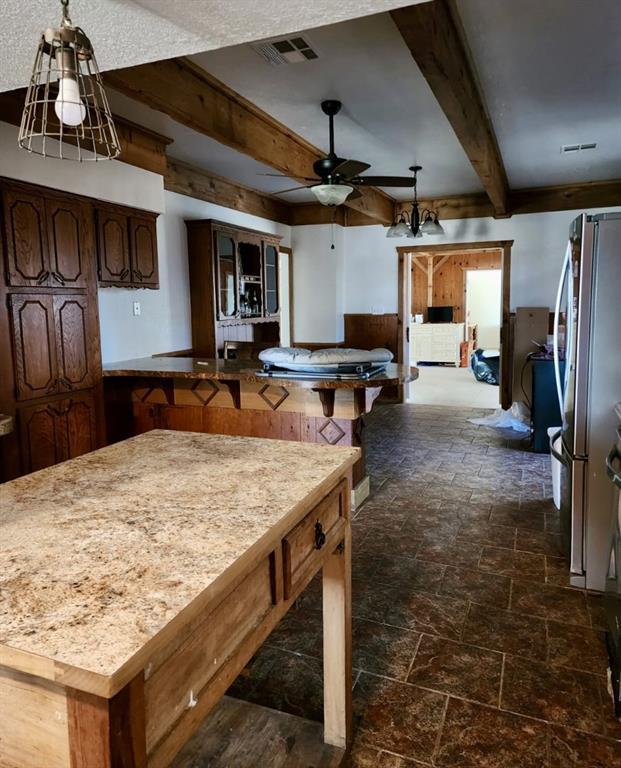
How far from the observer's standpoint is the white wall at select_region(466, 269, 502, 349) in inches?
498

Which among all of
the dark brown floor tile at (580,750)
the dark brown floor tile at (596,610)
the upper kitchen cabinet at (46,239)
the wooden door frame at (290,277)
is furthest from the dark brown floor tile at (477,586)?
the wooden door frame at (290,277)

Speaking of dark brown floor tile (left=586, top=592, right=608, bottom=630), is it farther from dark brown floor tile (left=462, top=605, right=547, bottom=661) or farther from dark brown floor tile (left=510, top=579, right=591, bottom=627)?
dark brown floor tile (left=462, top=605, right=547, bottom=661)

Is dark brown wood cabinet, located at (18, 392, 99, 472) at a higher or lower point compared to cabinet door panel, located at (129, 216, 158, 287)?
lower

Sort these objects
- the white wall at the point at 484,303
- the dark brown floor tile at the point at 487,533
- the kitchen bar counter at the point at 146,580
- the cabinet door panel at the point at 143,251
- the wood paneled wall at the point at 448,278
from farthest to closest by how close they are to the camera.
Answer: the white wall at the point at 484,303
the wood paneled wall at the point at 448,278
the cabinet door panel at the point at 143,251
the dark brown floor tile at the point at 487,533
the kitchen bar counter at the point at 146,580

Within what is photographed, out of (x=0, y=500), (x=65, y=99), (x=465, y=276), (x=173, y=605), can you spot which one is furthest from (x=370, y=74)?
(x=465, y=276)

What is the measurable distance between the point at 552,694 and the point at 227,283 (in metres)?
4.77

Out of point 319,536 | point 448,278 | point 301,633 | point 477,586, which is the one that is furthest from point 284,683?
point 448,278

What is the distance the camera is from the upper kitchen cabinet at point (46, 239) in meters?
3.30

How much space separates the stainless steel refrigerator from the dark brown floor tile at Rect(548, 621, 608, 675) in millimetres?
403

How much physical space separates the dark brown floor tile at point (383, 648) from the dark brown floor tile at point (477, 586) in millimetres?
425

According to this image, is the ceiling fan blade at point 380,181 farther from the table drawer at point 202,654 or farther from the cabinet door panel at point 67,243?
the table drawer at point 202,654

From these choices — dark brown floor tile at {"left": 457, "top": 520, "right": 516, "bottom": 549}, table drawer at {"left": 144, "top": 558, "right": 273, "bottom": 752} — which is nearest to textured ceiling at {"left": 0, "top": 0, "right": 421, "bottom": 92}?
table drawer at {"left": 144, "top": 558, "right": 273, "bottom": 752}

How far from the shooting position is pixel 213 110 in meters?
3.38

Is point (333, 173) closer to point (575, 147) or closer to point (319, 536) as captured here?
point (575, 147)
